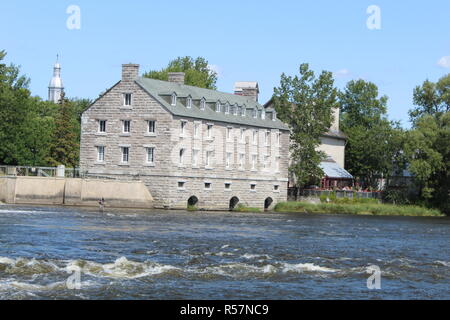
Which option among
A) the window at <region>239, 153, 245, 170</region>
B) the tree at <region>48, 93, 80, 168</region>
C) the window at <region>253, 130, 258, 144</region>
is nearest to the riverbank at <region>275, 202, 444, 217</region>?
the window at <region>239, 153, 245, 170</region>

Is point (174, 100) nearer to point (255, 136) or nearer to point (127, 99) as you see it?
point (127, 99)

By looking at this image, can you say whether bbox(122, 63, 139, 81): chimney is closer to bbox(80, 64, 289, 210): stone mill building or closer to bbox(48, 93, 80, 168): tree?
bbox(80, 64, 289, 210): stone mill building

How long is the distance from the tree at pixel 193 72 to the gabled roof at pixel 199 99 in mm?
22286

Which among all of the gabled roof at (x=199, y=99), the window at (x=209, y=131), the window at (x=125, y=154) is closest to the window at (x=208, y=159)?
the window at (x=209, y=131)

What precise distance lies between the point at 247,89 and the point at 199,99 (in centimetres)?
1670

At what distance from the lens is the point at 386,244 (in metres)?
47.1

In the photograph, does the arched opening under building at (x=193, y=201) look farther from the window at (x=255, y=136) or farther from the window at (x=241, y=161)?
the window at (x=255, y=136)

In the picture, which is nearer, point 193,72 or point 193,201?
point 193,201

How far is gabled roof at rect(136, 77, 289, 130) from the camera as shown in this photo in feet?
252

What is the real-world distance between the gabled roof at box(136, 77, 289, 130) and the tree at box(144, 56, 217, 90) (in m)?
22.3

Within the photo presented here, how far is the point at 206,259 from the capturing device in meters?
35.3

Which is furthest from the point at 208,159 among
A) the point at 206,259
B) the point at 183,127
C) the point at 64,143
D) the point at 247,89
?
the point at 206,259

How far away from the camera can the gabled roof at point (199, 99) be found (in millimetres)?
76938
